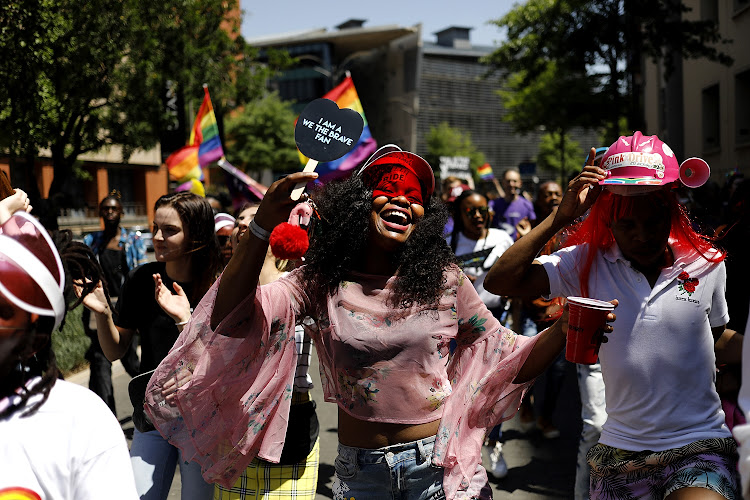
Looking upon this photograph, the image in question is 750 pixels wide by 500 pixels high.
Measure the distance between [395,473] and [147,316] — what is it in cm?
158

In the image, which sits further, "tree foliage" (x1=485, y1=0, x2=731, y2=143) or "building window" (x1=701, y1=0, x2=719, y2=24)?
"building window" (x1=701, y1=0, x2=719, y2=24)

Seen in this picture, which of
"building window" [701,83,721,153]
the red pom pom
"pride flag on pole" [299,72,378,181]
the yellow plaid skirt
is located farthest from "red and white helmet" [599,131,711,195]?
"building window" [701,83,721,153]

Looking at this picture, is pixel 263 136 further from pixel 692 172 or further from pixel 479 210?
pixel 692 172

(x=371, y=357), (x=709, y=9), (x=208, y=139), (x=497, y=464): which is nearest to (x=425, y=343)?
(x=371, y=357)

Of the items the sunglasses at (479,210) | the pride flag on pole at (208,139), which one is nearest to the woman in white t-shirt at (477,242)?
the sunglasses at (479,210)

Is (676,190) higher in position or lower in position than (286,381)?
higher

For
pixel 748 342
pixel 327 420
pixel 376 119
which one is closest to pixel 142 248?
pixel 327 420

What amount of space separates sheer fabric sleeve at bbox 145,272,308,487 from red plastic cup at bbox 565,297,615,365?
3.12 ft

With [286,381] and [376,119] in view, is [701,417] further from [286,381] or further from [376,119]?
[376,119]

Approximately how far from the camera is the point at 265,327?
268cm

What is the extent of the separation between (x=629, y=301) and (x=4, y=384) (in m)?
2.16

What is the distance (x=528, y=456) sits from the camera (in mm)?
5945

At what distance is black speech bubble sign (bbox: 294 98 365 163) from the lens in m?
2.66

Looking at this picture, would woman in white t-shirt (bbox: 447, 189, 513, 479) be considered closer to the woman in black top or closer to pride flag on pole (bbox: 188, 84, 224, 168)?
the woman in black top
